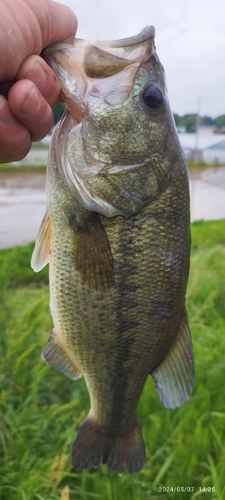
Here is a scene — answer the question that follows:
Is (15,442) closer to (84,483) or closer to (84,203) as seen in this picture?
(84,483)

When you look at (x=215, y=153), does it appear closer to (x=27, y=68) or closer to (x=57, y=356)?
(x=57, y=356)

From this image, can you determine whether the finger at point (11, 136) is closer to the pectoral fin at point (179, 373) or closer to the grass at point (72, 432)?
the pectoral fin at point (179, 373)

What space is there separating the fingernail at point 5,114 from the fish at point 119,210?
0.13m

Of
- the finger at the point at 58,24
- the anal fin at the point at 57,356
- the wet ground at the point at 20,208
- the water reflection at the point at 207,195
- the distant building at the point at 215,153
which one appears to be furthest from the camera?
the distant building at the point at 215,153

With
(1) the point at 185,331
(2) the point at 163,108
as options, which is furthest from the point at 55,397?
(2) the point at 163,108

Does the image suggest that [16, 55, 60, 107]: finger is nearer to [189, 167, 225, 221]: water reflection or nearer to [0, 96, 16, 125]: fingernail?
[0, 96, 16, 125]: fingernail

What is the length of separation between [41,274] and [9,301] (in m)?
2.84

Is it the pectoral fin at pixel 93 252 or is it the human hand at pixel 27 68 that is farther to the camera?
the pectoral fin at pixel 93 252

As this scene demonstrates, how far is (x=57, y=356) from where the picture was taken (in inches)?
64.0

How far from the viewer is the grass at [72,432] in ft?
7.88

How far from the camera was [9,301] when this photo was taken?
323 cm

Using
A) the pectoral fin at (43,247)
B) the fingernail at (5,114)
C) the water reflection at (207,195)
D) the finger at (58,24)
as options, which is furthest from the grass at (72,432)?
the water reflection at (207,195)

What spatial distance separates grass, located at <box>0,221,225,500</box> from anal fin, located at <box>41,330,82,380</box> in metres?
0.81

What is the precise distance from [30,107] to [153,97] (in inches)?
13.2
